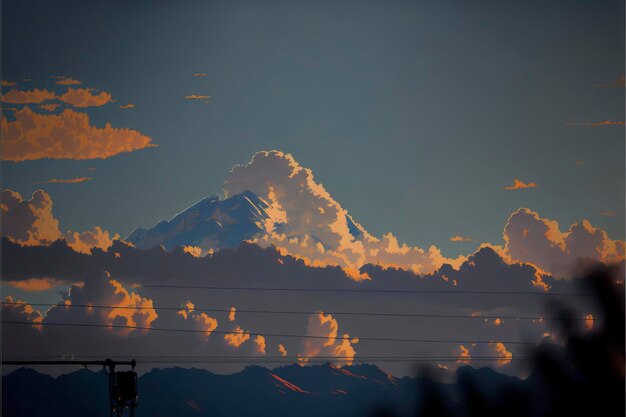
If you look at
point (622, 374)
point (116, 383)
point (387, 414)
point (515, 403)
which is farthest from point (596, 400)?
point (116, 383)

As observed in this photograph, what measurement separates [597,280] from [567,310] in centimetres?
33

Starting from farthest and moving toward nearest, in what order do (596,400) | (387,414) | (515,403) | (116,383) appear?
(116,383) < (387,414) < (515,403) < (596,400)

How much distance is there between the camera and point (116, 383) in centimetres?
3491

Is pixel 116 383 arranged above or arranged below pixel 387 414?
above

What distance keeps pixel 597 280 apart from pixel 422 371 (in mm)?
2062

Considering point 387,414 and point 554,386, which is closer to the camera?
point 554,386

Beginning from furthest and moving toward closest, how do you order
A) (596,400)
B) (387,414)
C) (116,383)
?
(116,383) < (387,414) < (596,400)

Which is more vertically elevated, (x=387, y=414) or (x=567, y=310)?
(x=567, y=310)

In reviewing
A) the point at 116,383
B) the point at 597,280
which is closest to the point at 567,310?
the point at 597,280

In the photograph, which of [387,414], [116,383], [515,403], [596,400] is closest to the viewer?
[596,400]

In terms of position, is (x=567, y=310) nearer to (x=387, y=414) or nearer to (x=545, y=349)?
(x=545, y=349)

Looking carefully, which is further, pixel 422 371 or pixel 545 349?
pixel 422 371

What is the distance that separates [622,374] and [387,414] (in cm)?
211

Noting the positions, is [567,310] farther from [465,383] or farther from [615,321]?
[465,383]
